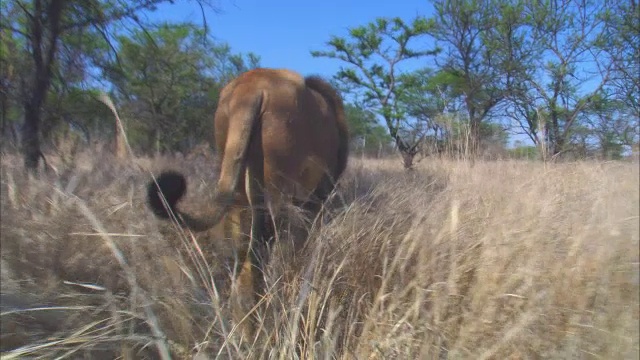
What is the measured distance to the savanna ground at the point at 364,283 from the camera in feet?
6.17

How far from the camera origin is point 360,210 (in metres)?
2.79

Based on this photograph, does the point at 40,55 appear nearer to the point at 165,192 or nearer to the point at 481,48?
the point at 165,192

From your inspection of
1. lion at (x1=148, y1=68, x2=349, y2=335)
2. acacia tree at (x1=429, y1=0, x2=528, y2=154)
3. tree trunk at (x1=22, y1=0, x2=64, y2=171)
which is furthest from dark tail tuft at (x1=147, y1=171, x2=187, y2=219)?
acacia tree at (x1=429, y1=0, x2=528, y2=154)

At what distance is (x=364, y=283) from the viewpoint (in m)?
2.46

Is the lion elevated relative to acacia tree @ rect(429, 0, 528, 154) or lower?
lower

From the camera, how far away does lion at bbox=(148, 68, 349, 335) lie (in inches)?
105

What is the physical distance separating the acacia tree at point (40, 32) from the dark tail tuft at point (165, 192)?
169 cm

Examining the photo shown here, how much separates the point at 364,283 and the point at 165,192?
3.67 ft

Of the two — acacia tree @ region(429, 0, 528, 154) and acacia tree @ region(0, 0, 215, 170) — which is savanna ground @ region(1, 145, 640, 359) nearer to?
acacia tree @ region(0, 0, 215, 170)

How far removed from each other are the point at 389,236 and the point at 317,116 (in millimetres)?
1119

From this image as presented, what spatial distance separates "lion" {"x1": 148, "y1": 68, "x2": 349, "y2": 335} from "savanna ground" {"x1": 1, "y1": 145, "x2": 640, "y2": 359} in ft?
0.57

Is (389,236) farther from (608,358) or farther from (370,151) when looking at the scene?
(370,151)

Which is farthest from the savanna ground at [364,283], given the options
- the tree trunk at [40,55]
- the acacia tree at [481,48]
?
the acacia tree at [481,48]

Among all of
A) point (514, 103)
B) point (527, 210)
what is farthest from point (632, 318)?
point (514, 103)
